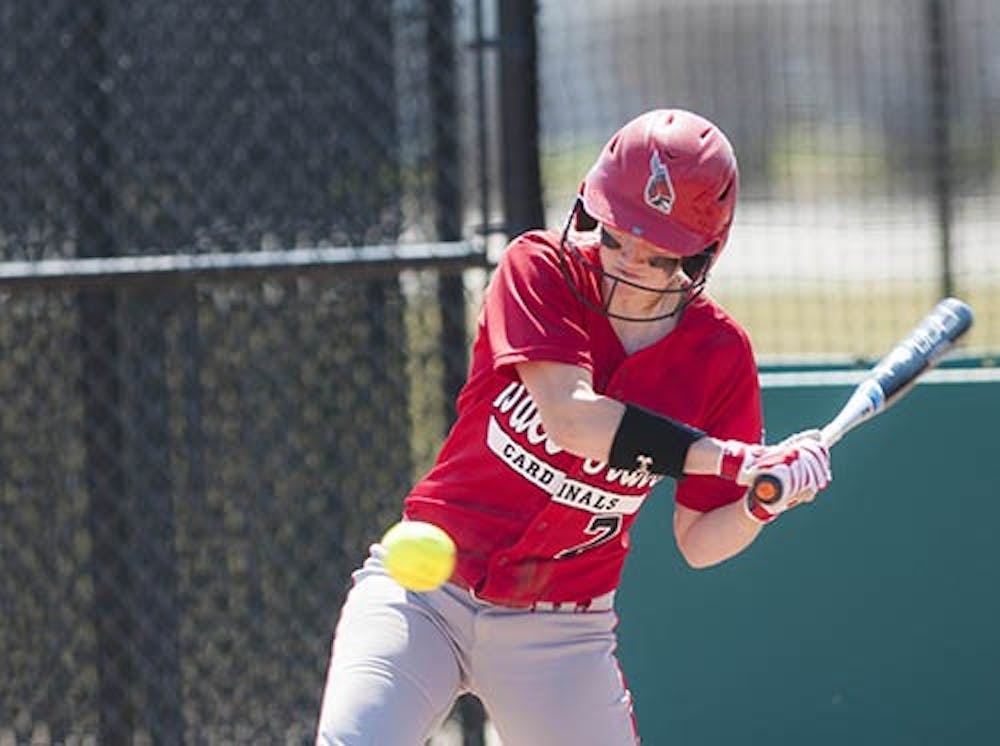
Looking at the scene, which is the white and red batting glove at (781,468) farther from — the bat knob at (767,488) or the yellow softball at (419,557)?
the yellow softball at (419,557)

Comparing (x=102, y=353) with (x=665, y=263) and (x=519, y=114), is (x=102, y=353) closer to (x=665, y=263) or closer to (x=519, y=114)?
(x=519, y=114)

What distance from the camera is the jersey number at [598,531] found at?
12.0 ft

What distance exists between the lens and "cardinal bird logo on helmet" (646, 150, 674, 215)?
11.1ft

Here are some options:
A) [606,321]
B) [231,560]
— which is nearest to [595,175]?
[606,321]

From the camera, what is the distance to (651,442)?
3387mm

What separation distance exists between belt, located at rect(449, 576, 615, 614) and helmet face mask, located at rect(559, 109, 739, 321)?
24.6 inches

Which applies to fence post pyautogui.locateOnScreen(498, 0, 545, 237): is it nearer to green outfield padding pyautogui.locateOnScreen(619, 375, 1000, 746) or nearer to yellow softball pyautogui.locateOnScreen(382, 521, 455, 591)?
green outfield padding pyautogui.locateOnScreen(619, 375, 1000, 746)

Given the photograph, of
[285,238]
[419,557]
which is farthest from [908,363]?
[285,238]

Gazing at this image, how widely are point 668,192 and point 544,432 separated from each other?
553mm

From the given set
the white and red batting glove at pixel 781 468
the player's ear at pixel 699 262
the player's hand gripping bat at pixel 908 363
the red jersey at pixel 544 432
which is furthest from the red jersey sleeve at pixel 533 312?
the player's hand gripping bat at pixel 908 363

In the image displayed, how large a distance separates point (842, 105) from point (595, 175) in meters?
1.96

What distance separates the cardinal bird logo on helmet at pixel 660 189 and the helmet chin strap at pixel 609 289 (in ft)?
0.56

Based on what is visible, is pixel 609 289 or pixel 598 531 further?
pixel 598 531

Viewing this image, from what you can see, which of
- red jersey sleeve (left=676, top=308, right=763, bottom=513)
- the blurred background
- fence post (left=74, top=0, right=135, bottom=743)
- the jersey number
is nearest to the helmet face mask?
red jersey sleeve (left=676, top=308, right=763, bottom=513)
